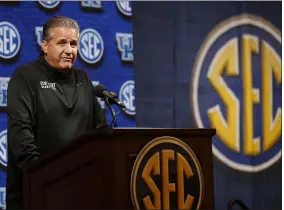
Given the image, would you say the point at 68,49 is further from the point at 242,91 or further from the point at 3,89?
the point at 242,91

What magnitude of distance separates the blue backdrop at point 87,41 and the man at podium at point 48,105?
42.6 inches

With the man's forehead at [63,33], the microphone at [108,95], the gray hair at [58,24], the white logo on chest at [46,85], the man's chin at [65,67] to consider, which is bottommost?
the microphone at [108,95]

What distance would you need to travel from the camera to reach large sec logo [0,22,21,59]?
4.46 meters

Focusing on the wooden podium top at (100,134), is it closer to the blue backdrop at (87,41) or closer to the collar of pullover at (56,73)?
the collar of pullover at (56,73)

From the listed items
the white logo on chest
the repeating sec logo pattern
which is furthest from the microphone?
the repeating sec logo pattern

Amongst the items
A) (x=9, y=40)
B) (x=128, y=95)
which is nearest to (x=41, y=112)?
(x=9, y=40)

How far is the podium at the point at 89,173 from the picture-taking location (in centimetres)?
275

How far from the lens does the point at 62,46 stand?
339 cm

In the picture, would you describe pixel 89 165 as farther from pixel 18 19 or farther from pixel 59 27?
pixel 18 19

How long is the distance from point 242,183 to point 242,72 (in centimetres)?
97

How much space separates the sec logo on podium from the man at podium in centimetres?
53

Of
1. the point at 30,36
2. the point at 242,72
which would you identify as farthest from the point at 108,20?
the point at 242,72

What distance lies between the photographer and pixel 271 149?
5703 mm

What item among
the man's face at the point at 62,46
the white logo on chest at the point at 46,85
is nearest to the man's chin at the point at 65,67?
the man's face at the point at 62,46
